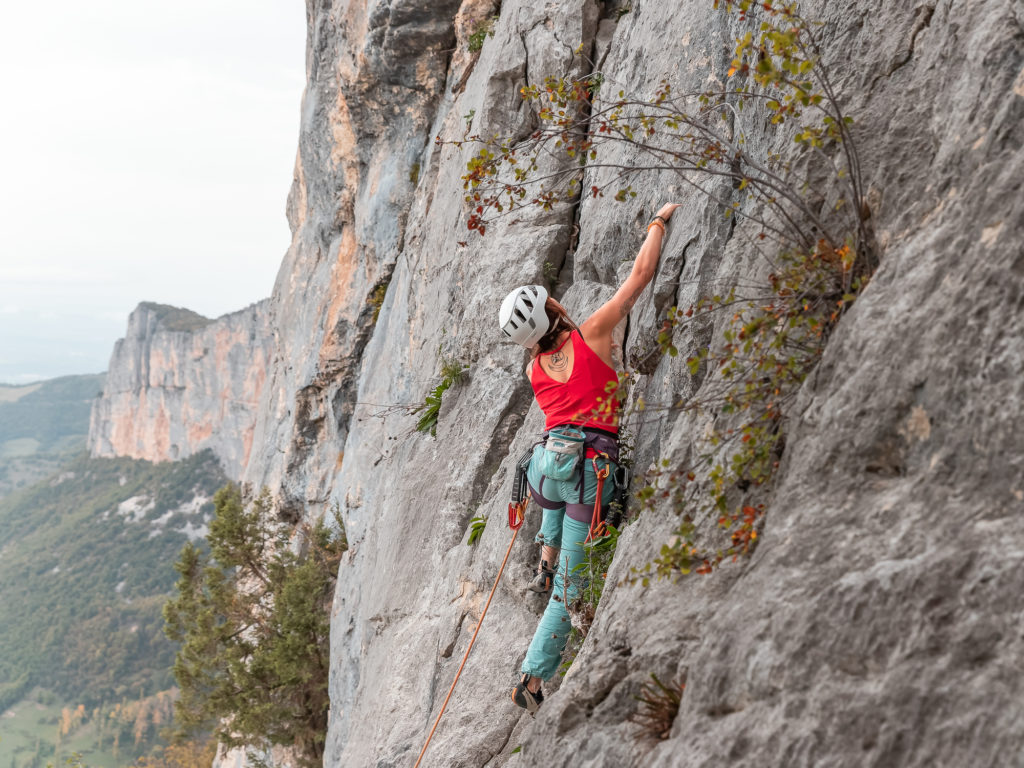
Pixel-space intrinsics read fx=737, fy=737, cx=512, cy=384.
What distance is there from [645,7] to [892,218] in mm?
4770

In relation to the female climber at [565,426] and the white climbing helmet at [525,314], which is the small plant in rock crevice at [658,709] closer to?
the female climber at [565,426]

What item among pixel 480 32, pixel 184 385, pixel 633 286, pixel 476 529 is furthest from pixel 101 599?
pixel 633 286

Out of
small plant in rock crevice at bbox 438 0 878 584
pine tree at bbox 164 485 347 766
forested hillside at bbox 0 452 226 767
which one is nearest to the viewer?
small plant in rock crevice at bbox 438 0 878 584

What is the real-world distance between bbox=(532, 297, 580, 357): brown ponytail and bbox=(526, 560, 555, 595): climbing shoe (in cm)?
159

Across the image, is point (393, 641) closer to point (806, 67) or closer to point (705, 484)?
point (705, 484)

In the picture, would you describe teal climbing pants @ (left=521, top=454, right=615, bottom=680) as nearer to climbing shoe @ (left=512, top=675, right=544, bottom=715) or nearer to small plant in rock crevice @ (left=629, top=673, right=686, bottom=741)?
climbing shoe @ (left=512, top=675, right=544, bottom=715)

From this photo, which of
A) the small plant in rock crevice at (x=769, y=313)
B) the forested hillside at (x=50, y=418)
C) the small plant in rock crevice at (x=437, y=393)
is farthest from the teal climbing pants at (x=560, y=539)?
the forested hillside at (x=50, y=418)

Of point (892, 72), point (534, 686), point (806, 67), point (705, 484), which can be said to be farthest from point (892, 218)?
point (534, 686)

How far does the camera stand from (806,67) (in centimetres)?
287

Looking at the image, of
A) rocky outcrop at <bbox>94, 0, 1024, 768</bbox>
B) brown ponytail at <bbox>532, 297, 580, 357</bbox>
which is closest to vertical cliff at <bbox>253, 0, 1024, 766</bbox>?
rocky outcrop at <bbox>94, 0, 1024, 768</bbox>

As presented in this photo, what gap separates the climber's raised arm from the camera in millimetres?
5094

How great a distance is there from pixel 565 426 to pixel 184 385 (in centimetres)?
8590

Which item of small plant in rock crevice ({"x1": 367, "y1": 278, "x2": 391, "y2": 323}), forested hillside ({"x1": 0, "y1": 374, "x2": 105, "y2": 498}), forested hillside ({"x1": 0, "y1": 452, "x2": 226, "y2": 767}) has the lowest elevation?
forested hillside ({"x1": 0, "y1": 452, "x2": 226, "y2": 767})

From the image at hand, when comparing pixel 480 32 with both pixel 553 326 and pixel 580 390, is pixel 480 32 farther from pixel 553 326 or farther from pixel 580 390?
pixel 580 390
